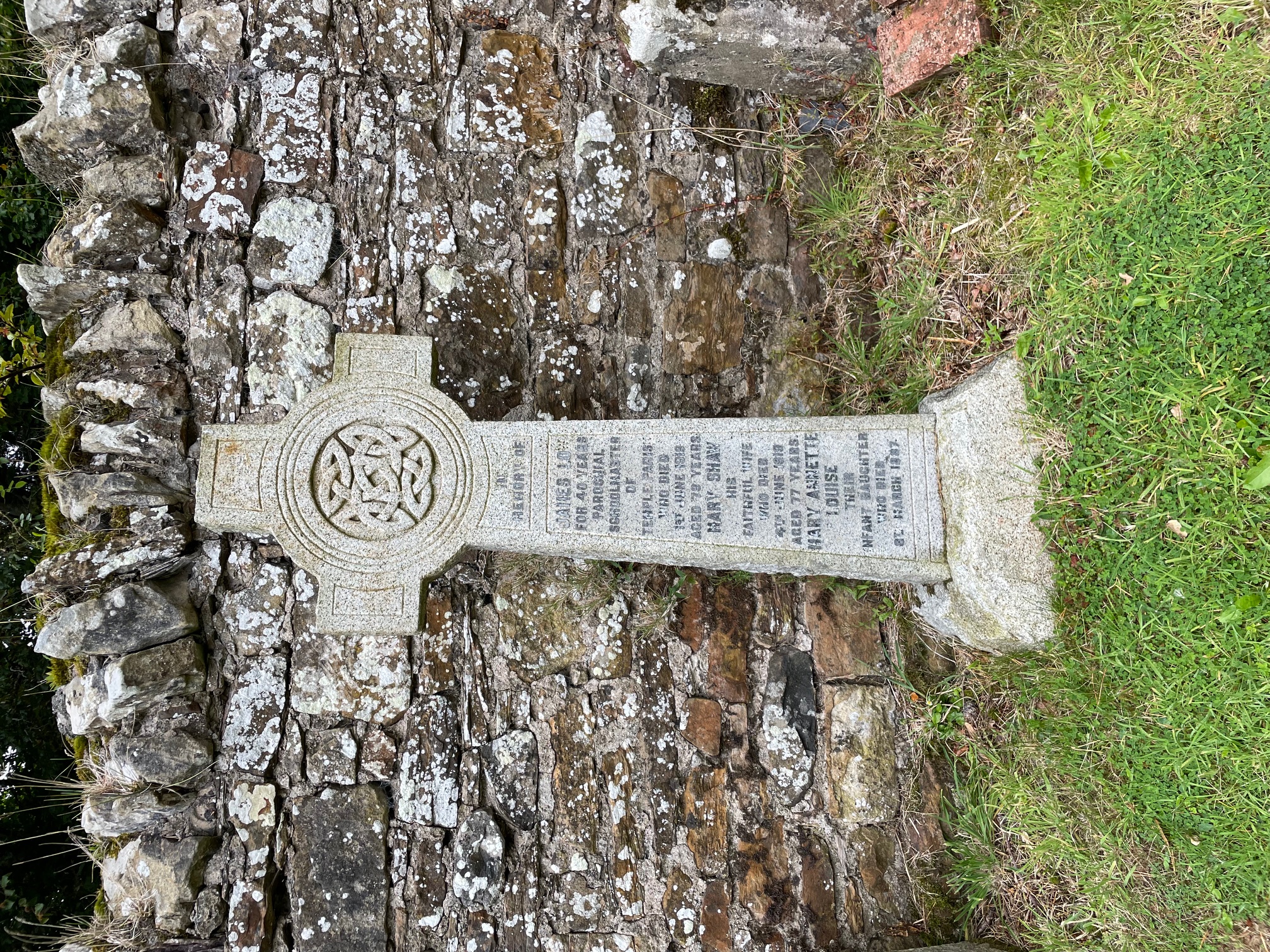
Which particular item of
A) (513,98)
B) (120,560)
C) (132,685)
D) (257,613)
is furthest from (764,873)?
(513,98)

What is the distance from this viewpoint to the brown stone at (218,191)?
3506 mm

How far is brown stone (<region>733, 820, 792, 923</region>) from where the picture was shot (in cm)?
325

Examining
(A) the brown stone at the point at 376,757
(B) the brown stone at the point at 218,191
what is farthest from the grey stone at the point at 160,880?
(B) the brown stone at the point at 218,191

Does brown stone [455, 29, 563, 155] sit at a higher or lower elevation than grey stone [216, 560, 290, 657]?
higher

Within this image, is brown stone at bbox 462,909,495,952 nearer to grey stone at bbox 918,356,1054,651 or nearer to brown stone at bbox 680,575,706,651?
brown stone at bbox 680,575,706,651

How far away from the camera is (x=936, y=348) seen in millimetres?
3330

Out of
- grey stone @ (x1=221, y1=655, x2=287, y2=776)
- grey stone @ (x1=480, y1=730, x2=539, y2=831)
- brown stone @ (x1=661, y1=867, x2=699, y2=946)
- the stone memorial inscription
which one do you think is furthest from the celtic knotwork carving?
brown stone @ (x1=661, y1=867, x2=699, y2=946)

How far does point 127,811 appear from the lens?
3062mm

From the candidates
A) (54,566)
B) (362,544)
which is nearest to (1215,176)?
(362,544)

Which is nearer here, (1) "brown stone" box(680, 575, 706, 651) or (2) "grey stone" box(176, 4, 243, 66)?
(1) "brown stone" box(680, 575, 706, 651)

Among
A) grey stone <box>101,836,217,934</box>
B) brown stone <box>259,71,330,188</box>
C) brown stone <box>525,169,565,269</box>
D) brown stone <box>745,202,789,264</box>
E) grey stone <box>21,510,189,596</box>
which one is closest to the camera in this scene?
grey stone <box>101,836,217,934</box>

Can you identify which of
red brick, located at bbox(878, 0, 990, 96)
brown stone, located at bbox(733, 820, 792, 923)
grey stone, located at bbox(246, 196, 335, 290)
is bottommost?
brown stone, located at bbox(733, 820, 792, 923)

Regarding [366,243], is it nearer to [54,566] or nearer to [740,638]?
[54,566]

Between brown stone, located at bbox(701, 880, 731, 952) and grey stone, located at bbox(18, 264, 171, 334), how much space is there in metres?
3.37
